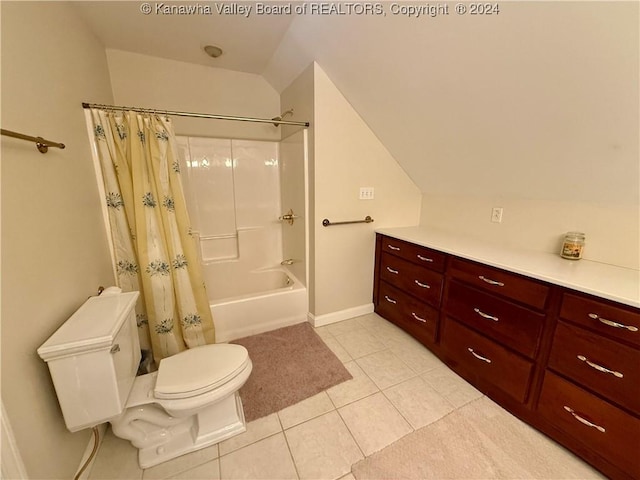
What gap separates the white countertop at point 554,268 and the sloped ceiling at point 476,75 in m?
0.37

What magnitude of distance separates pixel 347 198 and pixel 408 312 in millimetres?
1053

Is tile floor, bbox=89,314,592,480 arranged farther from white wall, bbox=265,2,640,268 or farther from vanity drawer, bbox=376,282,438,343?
white wall, bbox=265,2,640,268

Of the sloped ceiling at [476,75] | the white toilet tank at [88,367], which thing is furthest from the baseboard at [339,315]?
the white toilet tank at [88,367]

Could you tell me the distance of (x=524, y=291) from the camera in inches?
49.8

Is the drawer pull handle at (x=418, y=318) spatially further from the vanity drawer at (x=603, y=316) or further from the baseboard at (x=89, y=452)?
the baseboard at (x=89, y=452)

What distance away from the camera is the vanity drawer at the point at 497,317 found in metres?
1.26

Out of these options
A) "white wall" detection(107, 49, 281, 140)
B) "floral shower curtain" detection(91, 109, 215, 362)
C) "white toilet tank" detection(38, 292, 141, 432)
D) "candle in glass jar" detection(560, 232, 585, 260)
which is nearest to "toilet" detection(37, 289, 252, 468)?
"white toilet tank" detection(38, 292, 141, 432)

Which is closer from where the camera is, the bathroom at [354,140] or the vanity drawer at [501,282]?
the bathroom at [354,140]

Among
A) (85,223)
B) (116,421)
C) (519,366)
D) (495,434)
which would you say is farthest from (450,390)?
(85,223)

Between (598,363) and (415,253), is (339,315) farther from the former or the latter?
(598,363)

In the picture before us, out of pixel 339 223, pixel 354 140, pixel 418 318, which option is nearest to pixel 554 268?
pixel 418 318

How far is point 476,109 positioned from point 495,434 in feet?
5.62

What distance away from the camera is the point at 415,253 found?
190 cm

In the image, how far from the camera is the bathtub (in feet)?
6.69
